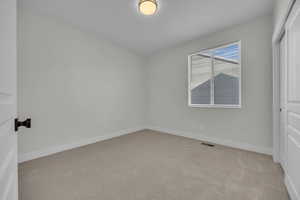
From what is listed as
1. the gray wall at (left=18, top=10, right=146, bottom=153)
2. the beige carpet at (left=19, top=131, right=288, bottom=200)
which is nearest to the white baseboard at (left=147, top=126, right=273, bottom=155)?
the beige carpet at (left=19, top=131, right=288, bottom=200)

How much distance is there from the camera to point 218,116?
10.1ft

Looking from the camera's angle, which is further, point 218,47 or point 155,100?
point 155,100

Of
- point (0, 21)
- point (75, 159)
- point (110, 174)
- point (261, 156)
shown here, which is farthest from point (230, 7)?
point (75, 159)

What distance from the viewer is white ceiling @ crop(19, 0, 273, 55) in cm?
227

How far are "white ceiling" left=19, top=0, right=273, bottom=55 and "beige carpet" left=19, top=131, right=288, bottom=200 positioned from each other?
2.59 metres

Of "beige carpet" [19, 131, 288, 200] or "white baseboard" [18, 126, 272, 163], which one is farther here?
"white baseboard" [18, 126, 272, 163]

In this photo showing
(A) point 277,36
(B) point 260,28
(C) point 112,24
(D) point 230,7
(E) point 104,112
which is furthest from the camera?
(E) point 104,112

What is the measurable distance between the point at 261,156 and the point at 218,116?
1.02 m

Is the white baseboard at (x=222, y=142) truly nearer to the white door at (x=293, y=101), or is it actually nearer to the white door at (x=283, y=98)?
the white door at (x=283, y=98)

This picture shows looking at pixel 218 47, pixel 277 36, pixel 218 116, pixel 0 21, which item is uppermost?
pixel 218 47

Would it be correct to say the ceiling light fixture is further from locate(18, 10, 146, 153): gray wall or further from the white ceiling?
Answer: locate(18, 10, 146, 153): gray wall

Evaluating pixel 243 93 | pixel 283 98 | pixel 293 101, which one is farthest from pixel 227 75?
pixel 293 101

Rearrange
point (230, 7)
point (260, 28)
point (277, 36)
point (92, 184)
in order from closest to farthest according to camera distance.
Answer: point (92, 184)
point (277, 36)
point (230, 7)
point (260, 28)

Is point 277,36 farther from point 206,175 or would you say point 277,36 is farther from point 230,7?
point 206,175
